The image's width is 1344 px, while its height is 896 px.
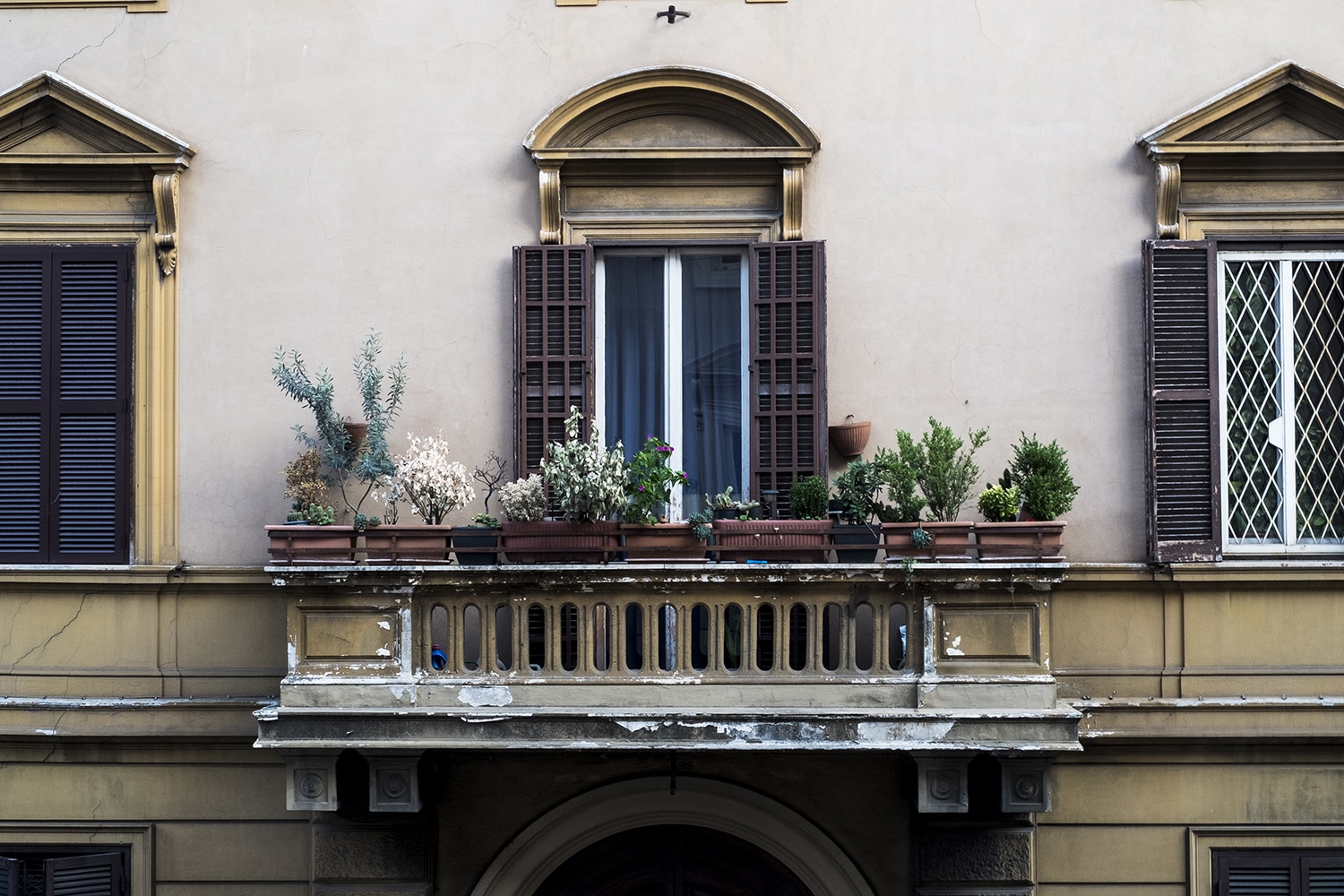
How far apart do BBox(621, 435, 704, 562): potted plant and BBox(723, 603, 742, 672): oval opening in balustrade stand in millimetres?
446

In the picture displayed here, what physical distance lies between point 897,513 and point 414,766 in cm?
328

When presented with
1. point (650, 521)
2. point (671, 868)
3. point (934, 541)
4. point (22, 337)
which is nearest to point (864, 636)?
point (934, 541)

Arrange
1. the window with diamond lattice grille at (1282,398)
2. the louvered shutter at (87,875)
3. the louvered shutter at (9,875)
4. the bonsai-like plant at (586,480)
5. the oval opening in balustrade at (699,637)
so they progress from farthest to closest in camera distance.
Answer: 1. the window with diamond lattice grille at (1282,398)
2. the louvered shutter at (9,875)
3. the louvered shutter at (87,875)
4. the oval opening in balustrade at (699,637)
5. the bonsai-like plant at (586,480)

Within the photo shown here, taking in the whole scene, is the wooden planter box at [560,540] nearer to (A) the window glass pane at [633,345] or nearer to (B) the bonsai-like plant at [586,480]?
(B) the bonsai-like plant at [586,480]

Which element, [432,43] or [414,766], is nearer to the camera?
[414,766]

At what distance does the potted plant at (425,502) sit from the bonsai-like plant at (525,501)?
36 cm

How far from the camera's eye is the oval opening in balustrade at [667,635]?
8.02 meters

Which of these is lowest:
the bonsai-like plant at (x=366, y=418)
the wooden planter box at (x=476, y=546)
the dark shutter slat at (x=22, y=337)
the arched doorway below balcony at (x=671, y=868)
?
the arched doorway below balcony at (x=671, y=868)

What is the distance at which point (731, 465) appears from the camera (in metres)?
8.51

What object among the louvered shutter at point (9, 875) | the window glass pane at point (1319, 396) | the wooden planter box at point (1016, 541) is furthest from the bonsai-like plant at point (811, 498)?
the louvered shutter at point (9, 875)

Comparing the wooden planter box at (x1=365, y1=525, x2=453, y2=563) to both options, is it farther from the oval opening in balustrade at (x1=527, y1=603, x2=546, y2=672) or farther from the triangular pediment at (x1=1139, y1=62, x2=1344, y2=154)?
the triangular pediment at (x1=1139, y1=62, x2=1344, y2=154)

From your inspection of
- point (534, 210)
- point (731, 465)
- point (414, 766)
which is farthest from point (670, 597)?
point (534, 210)

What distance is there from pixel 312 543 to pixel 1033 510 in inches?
170

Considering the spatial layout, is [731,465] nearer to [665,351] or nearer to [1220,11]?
[665,351]
